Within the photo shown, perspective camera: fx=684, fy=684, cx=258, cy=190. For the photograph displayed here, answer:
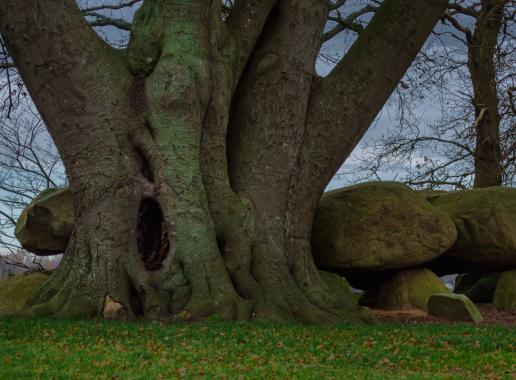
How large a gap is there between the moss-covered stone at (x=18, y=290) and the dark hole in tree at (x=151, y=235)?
3.64 meters

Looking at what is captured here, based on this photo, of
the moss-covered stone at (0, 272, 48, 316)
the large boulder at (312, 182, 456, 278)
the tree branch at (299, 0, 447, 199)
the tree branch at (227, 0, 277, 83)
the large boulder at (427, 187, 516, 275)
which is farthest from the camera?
the large boulder at (427, 187, 516, 275)

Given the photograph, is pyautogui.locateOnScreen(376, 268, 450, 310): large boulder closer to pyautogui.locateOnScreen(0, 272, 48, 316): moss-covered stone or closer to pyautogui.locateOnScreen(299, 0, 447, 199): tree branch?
pyautogui.locateOnScreen(299, 0, 447, 199): tree branch

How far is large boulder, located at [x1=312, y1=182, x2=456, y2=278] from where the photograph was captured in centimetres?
1430

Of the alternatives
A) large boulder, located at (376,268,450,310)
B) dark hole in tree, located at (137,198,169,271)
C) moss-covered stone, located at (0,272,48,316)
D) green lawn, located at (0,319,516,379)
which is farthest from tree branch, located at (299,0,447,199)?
moss-covered stone, located at (0,272,48,316)

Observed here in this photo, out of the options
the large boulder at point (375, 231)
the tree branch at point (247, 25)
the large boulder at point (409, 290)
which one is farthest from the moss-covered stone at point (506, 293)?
the tree branch at point (247, 25)

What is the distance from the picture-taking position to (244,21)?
1201 cm

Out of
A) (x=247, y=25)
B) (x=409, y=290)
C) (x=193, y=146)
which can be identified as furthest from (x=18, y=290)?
(x=409, y=290)

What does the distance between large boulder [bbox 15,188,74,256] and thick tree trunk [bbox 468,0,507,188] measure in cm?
1028

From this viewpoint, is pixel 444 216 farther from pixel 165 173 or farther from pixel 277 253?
pixel 165 173

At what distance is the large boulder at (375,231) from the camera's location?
14.3m

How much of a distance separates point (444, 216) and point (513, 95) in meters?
4.62

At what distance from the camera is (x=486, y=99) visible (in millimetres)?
19062

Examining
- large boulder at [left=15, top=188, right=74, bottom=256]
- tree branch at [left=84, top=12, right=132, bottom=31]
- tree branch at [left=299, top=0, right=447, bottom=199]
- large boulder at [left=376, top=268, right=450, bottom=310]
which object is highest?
tree branch at [left=84, top=12, right=132, bottom=31]

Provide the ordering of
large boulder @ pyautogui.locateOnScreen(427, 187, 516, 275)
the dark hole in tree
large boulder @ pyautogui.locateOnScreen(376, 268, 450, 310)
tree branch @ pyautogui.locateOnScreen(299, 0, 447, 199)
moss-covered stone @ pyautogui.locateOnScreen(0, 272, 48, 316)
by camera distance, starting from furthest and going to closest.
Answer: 1. large boulder @ pyautogui.locateOnScreen(427, 187, 516, 275)
2. large boulder @ pyautogui.locateOnScreen(376, 268, 450, 310)
3. moss-covered stone @ pyautogui.locateOnScreen(0, 272, 48, 316)
4. tree branch @ pyautogui.locateOnScreen(299, 0, 447, 199)
5. the dark hole in tree
